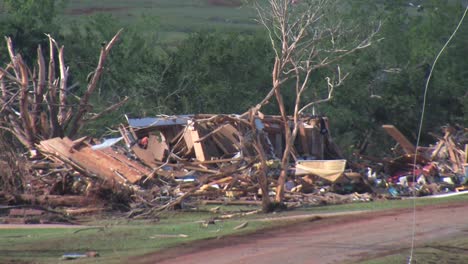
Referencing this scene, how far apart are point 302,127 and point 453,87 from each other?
47.6 feet

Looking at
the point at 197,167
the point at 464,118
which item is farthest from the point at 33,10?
the point at 197,167

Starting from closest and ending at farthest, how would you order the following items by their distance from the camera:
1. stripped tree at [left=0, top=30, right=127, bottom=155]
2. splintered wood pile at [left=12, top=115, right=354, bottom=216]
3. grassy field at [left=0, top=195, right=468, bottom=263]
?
grassy field at [left=0, top=195, right=468, bottom=263]
splintered wood pile at [left=12, top=115, right=354, bottom=216]
stripped tree at [left=0, top=30, right=127, bottom=155]

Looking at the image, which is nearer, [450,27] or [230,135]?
[230,135]

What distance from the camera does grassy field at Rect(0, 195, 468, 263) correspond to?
1312 centimetres

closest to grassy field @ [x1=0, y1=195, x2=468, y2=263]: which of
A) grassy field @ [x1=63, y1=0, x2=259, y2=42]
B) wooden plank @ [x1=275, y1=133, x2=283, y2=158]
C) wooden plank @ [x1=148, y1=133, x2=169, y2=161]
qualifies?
Answer: wooden plank @ [x1=148, y1=133, x2=169, y2=161]

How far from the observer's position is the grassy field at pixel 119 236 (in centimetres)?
1312

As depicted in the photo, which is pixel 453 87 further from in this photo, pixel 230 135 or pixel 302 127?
pixel 230 135

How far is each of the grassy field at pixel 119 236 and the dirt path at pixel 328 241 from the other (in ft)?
1.60

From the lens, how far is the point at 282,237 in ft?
47.1

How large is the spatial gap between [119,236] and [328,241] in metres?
3.49

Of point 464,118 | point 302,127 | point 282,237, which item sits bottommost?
point 464,118

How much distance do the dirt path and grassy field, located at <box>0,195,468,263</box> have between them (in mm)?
489

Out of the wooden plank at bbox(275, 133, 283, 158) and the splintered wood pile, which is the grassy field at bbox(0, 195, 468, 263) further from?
the wooden plank at bbox(275, 133, 283, 158)

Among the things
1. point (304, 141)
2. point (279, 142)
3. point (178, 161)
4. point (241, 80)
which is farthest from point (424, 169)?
point (241, 80)
